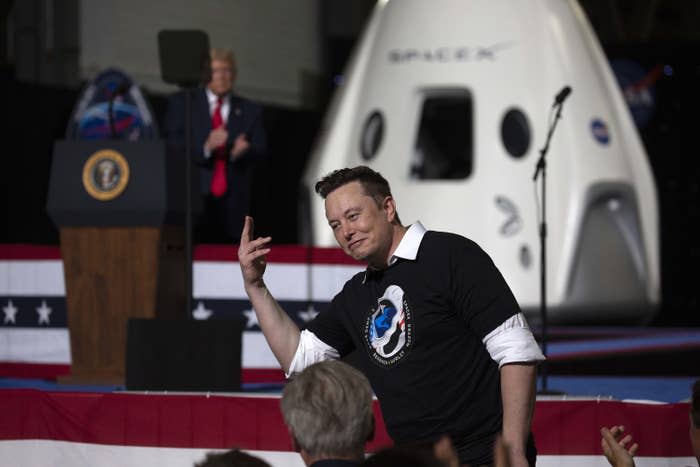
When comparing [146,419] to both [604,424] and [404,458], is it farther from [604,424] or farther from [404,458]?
[404,458]

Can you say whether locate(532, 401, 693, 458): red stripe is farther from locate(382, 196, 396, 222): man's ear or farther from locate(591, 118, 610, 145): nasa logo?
locate(591, 118, 610, 145): nasa logo

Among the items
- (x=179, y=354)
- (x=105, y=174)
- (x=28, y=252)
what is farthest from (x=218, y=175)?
(x=179, y=354)

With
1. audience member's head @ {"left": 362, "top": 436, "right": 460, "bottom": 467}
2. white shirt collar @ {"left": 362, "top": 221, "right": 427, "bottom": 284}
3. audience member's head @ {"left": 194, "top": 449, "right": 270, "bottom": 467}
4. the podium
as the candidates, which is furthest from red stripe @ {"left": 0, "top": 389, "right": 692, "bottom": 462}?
audience member's head @ {"left": 362, "top": 436, "right": 460, "bottom": 467}

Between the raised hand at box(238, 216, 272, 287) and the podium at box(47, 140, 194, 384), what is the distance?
3.66 meters

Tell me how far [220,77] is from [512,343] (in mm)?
5080

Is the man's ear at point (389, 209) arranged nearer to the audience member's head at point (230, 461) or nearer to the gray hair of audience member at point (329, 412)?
the gray hair of audience member at point (329, 412)

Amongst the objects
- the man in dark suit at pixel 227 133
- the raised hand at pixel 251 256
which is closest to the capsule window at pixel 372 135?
the man in dark suit at pixel 227 133

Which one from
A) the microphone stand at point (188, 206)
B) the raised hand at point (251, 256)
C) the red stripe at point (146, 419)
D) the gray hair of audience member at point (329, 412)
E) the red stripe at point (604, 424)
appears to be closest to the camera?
the gray hair of audience member at point (329, 412)

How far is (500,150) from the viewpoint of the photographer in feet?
35.9

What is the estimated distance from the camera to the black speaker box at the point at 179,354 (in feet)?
21.5

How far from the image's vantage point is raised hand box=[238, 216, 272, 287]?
381 centimetres

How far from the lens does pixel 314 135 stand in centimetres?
1702

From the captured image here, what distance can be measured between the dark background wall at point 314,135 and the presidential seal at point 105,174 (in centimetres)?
489

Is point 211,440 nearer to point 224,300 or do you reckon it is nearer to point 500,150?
point 224,300
